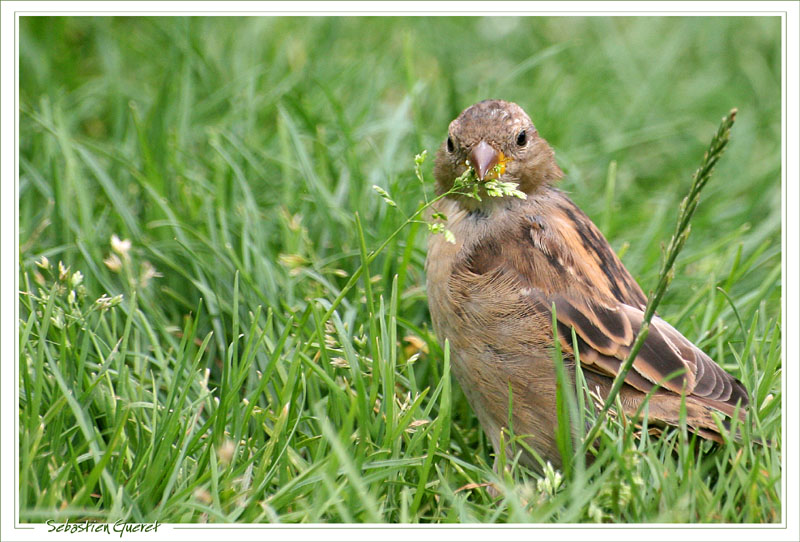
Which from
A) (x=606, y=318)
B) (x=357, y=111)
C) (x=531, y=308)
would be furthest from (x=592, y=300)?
(x=357, y=111)

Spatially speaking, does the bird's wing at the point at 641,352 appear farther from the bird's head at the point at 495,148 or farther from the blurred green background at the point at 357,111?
the blurred green background at the point at 357,111

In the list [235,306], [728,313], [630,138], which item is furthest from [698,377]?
[630,138]

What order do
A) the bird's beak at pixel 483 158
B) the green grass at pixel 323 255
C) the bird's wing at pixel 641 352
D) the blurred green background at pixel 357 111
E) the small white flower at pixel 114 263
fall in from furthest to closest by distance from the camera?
the blurred green background at pixel 357 111 < the small white flower at pixel 114 263 < the bird's beak at pixel 483 158 < the bird's wing at pixel 641 352 < the green grass at pixel 323 255

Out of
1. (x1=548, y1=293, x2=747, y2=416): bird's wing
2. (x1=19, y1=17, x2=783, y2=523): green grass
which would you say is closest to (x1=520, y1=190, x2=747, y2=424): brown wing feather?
(x1=548, y1=293, x2=747, y2=416): bird's wing

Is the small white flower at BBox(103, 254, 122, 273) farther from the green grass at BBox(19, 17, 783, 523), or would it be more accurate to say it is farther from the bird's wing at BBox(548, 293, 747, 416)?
the bird's wing at BBox(548, 293, 747, 416)

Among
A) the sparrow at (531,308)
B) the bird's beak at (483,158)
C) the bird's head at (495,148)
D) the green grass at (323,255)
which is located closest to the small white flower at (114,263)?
the green grass at (323,255)

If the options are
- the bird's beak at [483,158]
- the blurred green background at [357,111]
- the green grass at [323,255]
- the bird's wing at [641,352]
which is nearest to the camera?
the green grass at [323,255]

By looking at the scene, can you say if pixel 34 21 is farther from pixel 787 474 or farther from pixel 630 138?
pixel 787 474
